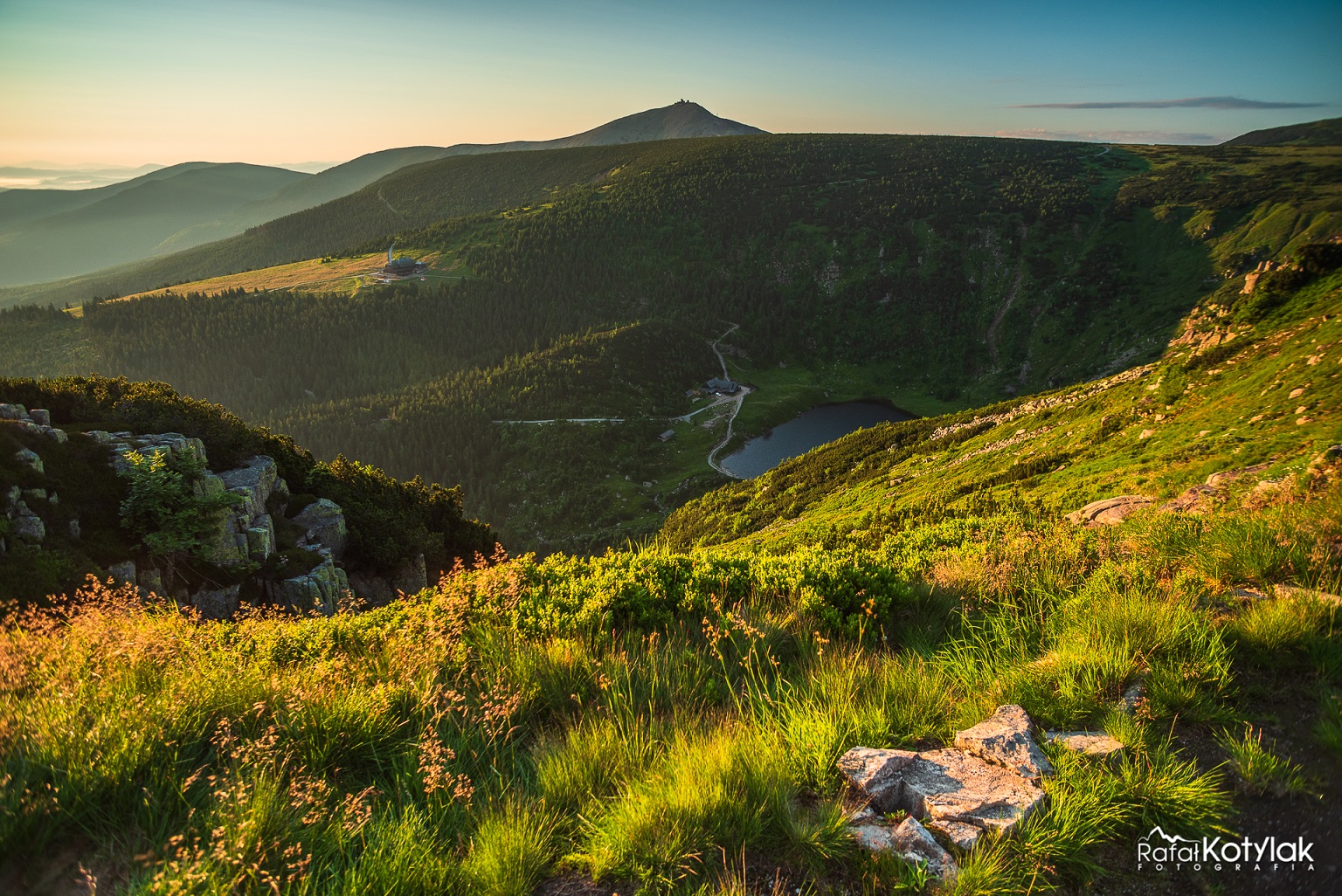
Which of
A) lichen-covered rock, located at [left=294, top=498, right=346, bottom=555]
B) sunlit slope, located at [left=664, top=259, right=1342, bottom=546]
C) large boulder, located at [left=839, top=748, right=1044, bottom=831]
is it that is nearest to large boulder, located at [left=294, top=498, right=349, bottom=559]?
lichen-covered rock, located at [left=294, top=498, right=346, bottom=555]

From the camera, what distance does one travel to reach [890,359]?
626 ft

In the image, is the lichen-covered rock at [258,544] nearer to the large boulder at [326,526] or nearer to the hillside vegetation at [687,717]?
the large boulder at [326,526]

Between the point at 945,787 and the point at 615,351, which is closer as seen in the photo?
the point at 945,787

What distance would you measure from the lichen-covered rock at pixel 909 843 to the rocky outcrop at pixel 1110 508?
14.8 m

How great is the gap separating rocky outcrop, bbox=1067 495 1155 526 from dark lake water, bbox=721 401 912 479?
104356mm

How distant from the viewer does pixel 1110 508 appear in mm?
16984

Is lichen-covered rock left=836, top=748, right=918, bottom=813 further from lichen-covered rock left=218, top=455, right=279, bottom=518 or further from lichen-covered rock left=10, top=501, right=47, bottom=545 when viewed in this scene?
lichen-covered rock left=218, top=455, right=279, bottom=518

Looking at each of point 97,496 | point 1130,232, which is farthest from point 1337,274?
point 1130,232

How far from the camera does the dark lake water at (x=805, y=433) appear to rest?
5310 inches

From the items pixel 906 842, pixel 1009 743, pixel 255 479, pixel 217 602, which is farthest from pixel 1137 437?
pixel 255 479

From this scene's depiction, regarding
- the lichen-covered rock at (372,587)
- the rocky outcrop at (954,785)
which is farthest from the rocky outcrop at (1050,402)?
the rocky outcrop at (954,785)

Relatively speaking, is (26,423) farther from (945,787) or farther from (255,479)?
(945,787)

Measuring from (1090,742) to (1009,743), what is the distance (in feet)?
1.88

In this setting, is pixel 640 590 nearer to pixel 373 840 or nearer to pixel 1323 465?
pixel 373 840
